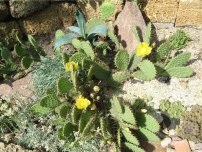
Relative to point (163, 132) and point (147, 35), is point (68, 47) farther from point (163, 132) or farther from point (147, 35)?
point (163, 132)

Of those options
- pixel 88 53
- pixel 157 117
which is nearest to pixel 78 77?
pixel 88 53

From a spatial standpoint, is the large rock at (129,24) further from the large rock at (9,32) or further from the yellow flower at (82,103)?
the large rock at (9,32)

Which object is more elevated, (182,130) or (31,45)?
(31,45)

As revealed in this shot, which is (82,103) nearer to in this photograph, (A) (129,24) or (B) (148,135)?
(B) (148,135)

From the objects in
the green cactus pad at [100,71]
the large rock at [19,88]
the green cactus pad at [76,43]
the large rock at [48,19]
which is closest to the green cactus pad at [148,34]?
the green cactus pad at [100,71]

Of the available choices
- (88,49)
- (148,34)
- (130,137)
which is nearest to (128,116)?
(130,137)

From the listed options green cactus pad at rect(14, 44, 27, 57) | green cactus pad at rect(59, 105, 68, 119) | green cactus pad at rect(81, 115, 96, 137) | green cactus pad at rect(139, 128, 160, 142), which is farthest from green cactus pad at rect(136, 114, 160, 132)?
green cactus pad at rect(14, 44, 27, 57)

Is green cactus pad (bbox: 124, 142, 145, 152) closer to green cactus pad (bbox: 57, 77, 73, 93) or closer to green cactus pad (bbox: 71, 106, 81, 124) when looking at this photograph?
green cactus pad (bbox: 71, 106, 81, 124)
